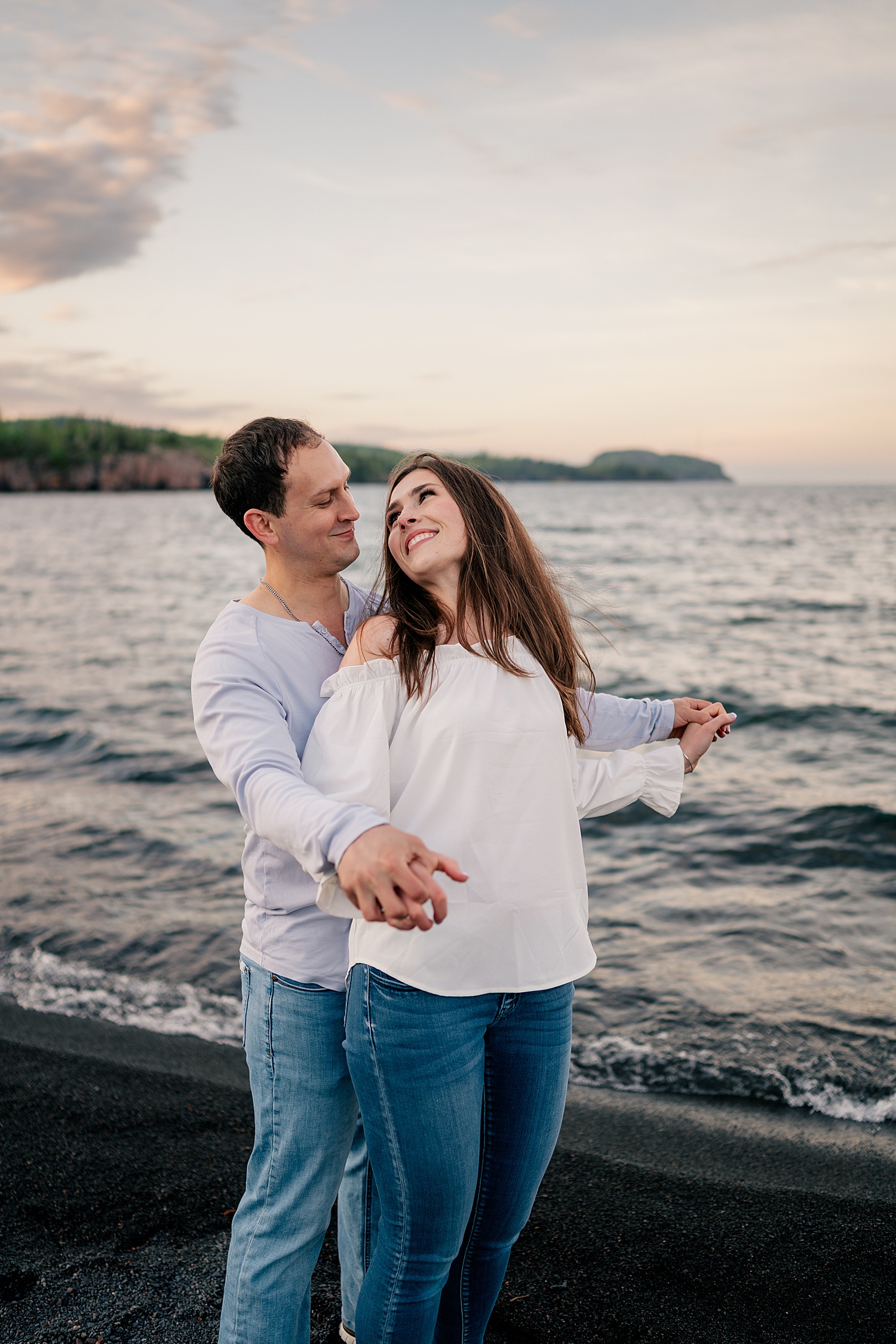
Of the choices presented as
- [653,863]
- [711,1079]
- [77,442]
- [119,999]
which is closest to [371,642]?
[711,1079]

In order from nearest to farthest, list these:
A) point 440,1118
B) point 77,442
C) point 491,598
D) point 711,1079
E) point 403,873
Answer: point 403,873 < point 440,1118 < point 491,598 < point 711,1079 < point 77,442

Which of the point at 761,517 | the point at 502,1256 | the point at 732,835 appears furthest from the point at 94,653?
the point at 761,517

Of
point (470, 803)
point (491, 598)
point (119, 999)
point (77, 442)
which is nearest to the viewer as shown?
point (470, 803)

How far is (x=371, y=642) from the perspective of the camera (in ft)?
6.93

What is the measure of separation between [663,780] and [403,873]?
123cm

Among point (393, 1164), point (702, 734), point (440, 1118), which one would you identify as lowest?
point (393, 1164)

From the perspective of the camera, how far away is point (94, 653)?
55.7ft

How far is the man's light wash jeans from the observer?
2105mm

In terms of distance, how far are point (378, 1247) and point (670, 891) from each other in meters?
5.39

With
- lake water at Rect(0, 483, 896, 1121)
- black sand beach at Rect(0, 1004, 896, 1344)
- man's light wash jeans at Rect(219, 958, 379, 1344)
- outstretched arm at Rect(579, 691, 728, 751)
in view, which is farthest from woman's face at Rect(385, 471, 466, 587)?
black sand beach at Rect(0, 1004, 896, 1344)

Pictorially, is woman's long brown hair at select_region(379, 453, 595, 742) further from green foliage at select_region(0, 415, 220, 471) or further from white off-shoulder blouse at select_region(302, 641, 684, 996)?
green foliage at select_region(0, 415, 220, 471)

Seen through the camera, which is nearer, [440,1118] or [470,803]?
[440,1118]

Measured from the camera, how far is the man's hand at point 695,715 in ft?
9.14

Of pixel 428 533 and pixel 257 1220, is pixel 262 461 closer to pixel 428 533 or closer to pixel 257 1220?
pixel 428 533
